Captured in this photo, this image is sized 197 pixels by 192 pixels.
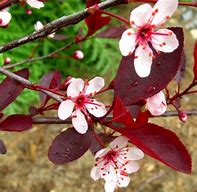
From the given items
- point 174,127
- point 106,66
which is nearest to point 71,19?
point 174,127

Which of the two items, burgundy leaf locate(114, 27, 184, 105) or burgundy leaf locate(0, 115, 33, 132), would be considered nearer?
burgundy leaf locate(114, 27, 184, 105)

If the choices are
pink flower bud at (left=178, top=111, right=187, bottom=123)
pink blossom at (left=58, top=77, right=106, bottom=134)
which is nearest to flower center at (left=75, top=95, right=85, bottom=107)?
pink blossom at (left=58, top=77, right=106, bottom=134)

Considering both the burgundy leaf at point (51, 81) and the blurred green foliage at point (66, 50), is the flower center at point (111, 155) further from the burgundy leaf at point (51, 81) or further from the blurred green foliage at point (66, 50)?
the blurred green foliage at point (66, 50)

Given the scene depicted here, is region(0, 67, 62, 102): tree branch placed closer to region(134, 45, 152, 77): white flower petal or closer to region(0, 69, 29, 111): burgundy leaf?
region(0, 69, 29, 111): burgundy leaf

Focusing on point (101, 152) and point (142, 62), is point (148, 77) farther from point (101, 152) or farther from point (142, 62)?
point (101, 152)

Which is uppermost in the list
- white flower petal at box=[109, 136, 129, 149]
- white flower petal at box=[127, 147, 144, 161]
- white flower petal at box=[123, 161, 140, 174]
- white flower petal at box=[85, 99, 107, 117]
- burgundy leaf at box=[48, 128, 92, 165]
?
white flower petal at box=[85, 99, 107, 117]

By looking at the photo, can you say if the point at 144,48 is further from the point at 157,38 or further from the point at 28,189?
the point at 28,189
